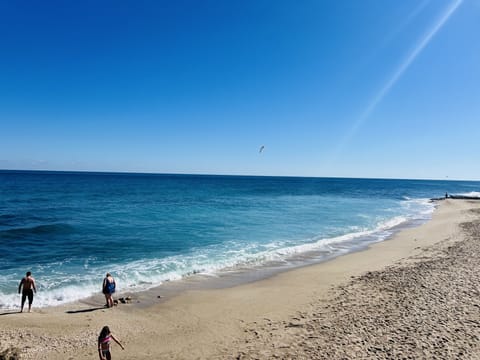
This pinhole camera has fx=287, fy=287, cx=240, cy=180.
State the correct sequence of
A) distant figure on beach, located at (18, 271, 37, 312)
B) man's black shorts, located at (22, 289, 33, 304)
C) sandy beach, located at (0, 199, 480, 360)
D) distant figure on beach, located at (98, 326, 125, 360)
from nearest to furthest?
distant figure on beach, located at (98, 326, 125, 360)
sandy beach, located at (0, 199, 480, 360)
distant figure on beach, located at (18, 271, 37, 312)
man's black shorts, located at (22, 289, 33, 304)

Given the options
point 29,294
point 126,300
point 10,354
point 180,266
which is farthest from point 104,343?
point 180,266

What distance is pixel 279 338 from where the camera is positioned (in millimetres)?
8422

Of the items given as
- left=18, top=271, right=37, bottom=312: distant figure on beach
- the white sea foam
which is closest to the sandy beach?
left=18, top=271, right=37, bottom=312: distant figure on beach

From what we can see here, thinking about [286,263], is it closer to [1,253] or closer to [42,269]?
[42,269]

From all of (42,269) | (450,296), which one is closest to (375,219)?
(450,296)

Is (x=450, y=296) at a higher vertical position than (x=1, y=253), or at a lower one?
higher

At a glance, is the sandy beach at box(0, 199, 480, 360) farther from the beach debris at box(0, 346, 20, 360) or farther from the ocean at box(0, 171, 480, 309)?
the ocean at box(0, 171, 480, 309)

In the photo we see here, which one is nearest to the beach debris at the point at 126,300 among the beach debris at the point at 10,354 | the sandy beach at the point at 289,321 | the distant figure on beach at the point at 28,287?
the sandy beach at the point at 289,321

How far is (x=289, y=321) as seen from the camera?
31.3ft

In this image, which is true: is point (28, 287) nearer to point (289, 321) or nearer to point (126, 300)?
point (126, 300)

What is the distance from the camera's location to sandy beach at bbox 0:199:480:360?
25.6 feet

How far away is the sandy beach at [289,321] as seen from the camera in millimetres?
7812

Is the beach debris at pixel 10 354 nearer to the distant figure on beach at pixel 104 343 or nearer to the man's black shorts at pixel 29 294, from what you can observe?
the distant figure on beach at pixel 104 343

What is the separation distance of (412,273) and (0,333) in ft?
54.0
